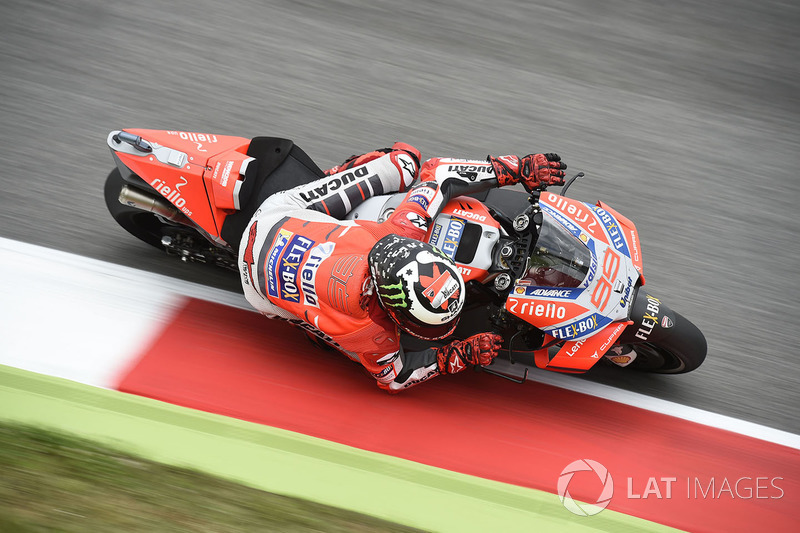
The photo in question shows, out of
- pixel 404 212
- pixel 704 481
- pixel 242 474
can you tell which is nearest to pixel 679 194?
pixel 704 481

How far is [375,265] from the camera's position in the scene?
10.9ft

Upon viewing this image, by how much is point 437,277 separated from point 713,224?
2.98m

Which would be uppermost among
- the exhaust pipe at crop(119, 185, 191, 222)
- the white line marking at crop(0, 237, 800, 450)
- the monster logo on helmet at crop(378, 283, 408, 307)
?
the monster logo on helmet at crop(378, 283, 408, 307)

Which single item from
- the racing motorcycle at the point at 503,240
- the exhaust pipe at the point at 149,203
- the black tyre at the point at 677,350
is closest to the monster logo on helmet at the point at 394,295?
the racing motorcycle at the point at 503,240

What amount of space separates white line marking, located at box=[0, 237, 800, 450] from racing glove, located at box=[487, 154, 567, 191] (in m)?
1.18

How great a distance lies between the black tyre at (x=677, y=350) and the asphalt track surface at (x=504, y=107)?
0.62 ft

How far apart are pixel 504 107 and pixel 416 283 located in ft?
10.3

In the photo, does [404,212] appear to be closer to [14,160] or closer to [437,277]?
[437,277]

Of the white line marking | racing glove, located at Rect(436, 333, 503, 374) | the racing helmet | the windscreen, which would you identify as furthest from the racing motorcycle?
the racing helmet

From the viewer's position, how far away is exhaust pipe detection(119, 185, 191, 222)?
171 inches

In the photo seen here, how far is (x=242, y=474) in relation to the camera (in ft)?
11.3

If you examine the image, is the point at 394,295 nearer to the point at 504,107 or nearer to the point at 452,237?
the point at 452,237

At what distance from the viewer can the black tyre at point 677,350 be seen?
3.96 m

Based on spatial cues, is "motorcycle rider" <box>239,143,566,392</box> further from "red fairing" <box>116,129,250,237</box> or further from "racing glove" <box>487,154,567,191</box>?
"red fairing" <box>116,129,250,237</box>
